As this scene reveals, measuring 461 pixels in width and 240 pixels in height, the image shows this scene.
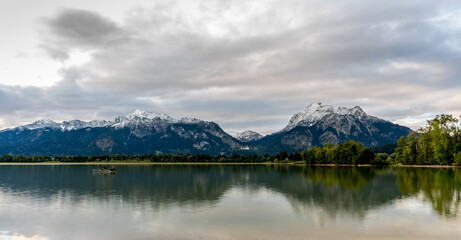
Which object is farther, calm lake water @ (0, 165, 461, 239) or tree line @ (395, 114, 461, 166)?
tree line @ (395, 114, 461, 166)

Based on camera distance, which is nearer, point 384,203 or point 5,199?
point 384,203

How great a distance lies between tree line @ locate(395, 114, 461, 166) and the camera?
5915 inches

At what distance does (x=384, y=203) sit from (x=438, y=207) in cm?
598

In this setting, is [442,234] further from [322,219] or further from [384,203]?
[384,203]

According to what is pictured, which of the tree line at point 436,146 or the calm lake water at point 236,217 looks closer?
the calm lake water at point 236,217

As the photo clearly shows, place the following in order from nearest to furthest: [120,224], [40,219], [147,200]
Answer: [120,224] < [40,219] < [147,200]

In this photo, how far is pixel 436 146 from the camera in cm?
15450

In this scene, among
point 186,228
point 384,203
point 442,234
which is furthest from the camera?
point 384,203

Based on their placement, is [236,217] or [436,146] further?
[436,146]

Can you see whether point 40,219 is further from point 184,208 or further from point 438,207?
point 438,207

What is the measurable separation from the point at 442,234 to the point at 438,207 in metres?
15.0

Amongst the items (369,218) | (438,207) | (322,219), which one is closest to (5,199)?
(322,219)

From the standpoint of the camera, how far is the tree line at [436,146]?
150250mm

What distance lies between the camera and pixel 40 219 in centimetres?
3562
